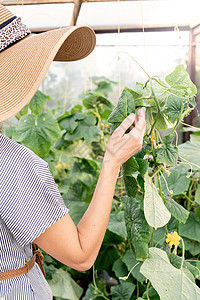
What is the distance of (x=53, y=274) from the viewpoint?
4.83ft

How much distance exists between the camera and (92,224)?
2.06 ft

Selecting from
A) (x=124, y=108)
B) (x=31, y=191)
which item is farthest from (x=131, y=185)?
(x=31, y=191)

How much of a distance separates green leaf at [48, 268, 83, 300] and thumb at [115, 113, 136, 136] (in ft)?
3.16

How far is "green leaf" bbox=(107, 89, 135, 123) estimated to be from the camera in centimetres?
74

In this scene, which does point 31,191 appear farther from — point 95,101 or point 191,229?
point 95,101

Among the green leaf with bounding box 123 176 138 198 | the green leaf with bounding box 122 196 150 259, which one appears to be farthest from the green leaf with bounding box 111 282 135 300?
the green leaf with bounding box 123 176 138 198

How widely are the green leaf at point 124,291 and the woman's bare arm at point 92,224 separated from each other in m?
0.74

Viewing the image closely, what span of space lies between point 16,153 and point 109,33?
4.75ft

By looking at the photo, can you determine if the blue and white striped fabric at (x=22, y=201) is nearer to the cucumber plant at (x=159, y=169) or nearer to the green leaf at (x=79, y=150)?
the cucumber plant at (x=159, y=169)

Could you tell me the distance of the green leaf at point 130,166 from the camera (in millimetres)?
769

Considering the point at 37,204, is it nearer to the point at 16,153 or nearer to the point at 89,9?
the point at 16,153

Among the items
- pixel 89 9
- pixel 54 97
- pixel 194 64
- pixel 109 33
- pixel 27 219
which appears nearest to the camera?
pixel 27 219

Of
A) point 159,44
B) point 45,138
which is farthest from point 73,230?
point 159,44

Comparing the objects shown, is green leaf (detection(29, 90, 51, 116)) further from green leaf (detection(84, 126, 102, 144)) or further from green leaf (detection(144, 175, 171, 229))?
green leaf (detection(144, 175, 171, 229))
